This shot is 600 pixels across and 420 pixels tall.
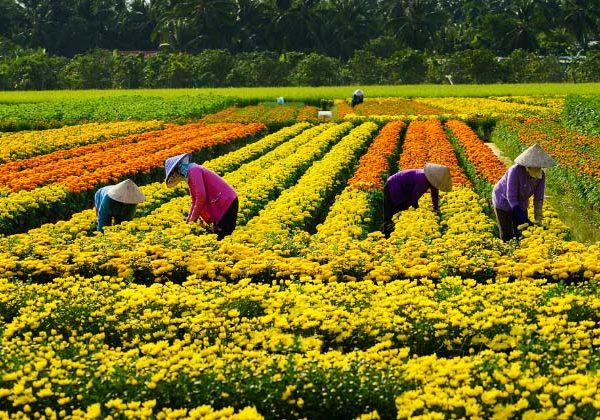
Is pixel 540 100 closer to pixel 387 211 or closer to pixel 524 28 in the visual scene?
pixel 387 211

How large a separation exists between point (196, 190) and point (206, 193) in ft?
1.43

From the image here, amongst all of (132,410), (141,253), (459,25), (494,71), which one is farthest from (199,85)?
(132,410)

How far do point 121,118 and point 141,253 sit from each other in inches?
1023

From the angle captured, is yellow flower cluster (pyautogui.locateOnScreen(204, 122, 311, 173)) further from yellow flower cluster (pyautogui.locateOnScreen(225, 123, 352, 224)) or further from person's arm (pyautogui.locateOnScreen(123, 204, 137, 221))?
person's arm (pyautogui.locateOnScreen(123, 204, 137, 221))

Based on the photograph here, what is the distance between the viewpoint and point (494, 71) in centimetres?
6644

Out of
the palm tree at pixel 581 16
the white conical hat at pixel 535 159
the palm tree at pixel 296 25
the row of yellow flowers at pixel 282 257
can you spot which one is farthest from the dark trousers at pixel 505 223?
the palm tree at pixel 296 25

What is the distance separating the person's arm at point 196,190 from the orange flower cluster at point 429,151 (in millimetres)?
6371

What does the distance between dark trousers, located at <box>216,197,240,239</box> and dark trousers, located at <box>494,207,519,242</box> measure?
331 cm

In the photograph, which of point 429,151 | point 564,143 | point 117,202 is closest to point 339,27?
point 564,143

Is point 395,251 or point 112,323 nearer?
point 112,323

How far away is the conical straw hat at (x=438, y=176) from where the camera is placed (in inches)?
441

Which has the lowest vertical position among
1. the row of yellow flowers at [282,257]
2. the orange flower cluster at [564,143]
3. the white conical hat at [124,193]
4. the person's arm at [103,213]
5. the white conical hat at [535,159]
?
the orange flower cluster at [564,143]

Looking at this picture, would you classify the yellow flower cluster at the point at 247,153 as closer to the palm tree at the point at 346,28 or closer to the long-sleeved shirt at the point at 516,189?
the long-sleeved shirt at the point at 516,189

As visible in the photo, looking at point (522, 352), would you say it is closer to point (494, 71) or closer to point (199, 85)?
point (494, 71)
